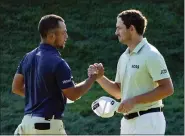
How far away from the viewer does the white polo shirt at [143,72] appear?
15.7 feet

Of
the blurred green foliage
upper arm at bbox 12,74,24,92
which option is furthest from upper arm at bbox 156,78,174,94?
the blurred green foliage

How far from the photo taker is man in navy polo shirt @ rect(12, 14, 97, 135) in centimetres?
466

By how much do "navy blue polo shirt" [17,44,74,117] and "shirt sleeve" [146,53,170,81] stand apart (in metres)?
0.61

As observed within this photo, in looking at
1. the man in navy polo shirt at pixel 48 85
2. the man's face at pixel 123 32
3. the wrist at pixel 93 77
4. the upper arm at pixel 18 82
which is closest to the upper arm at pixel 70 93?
the man in navy polo shirt at pixel 48 85

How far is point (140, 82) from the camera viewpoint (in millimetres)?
4855

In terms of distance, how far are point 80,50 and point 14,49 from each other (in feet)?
4.29

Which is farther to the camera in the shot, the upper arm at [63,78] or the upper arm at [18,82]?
the upper arm at [18,82]

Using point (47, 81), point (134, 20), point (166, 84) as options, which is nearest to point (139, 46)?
point (134, 20)

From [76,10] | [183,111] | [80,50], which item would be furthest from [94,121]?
[76,10]

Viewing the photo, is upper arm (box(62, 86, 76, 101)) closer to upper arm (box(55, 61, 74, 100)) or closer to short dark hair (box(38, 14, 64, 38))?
upper arm (box(55, 61, 74, 100))

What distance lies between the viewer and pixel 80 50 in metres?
12.3

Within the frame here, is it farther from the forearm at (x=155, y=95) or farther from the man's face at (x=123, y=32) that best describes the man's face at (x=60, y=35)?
the forearm at (x=155, y=95)

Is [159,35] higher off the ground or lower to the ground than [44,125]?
lower

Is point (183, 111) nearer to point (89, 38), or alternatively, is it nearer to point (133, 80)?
point (89, 38)
